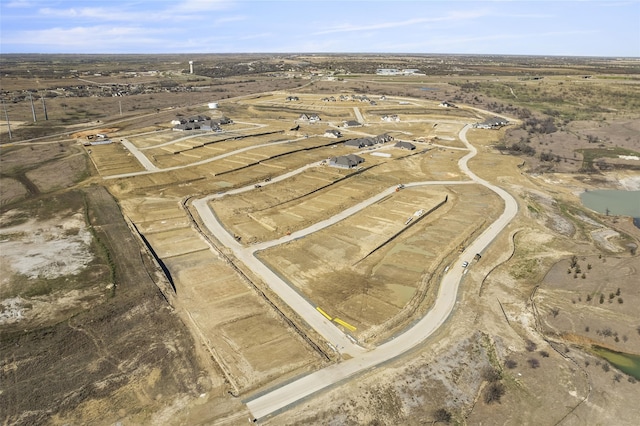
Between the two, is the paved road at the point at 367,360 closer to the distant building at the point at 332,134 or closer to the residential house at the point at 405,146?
the residential house at the point at 405,146

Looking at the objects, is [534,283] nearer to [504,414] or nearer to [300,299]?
[504,414]

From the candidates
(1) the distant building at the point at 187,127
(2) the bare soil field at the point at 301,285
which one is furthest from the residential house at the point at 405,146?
(1) the distant building at the point at 187,127

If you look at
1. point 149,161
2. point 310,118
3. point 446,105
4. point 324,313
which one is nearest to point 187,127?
point 149,161

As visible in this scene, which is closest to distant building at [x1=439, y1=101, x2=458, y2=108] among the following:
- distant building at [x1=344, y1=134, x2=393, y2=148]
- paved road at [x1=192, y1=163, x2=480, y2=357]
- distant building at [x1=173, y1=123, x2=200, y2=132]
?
distant building at [x1=344, y1=134, x2=393, y2=148]

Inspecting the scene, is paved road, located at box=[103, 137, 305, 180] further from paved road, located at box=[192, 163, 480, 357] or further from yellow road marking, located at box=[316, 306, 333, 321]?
yellow road marking, located at box=[316, 306, 333, 321]

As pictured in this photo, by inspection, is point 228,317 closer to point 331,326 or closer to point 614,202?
point 331,326

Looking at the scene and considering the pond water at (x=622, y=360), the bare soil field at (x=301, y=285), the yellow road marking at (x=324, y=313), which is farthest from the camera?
the yellow road marking at (x=324, y=313)
